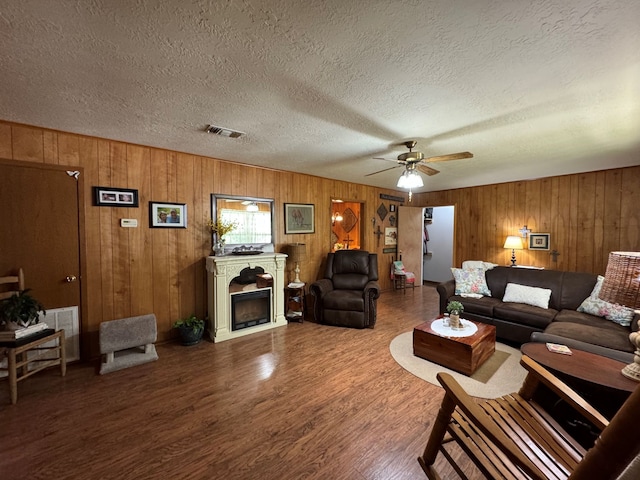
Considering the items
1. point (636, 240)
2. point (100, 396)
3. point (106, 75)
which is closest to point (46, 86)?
point (106, 75)

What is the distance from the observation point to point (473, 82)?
1.76m

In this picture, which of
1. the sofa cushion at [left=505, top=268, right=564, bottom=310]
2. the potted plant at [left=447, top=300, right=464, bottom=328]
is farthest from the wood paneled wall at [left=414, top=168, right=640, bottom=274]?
the potted plant at [left=447, top=300, right=464, bottom=328]

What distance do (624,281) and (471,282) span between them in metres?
2.60

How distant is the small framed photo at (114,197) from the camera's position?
2.82 meters

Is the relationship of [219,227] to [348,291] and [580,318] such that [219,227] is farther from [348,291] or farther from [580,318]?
[580,318]

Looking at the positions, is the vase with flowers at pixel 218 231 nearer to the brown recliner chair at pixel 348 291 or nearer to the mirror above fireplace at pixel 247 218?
the mirror above fireplace at pixel 247 218

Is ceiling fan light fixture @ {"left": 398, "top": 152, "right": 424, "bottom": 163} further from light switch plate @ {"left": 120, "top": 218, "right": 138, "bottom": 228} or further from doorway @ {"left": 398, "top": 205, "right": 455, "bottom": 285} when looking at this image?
doorway @ {"left": 398, "top": 205, "right": 455, "bottom": 285}

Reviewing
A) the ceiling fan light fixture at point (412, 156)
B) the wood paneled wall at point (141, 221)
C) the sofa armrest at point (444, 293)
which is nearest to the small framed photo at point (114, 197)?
the wood paneled wall at point (141, 221)

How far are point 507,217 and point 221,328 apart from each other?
5.63 meters

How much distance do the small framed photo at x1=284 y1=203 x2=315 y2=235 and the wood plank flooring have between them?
2.08 meters

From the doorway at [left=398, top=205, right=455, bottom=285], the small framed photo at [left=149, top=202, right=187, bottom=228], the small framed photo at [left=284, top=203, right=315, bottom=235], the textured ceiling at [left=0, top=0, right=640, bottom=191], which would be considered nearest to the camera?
the textured ceiling at [left=0, top=0, right=640, bottom=191]

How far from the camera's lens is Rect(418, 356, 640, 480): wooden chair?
91cm

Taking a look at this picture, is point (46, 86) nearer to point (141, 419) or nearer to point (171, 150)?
point (171, 150)

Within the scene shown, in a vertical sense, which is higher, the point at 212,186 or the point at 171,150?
the point at 171,150
